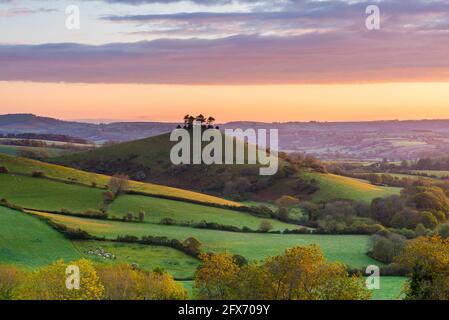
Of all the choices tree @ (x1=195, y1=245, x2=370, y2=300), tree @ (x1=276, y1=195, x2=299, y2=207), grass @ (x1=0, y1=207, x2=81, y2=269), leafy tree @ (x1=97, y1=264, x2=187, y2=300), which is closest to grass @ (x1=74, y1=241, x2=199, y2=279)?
grass @ (x1=0, y1=207, x2=81, y2=269)

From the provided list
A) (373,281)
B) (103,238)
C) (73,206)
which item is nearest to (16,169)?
(73,206)

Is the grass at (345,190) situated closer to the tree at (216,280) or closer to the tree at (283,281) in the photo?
the tree at (283,281)

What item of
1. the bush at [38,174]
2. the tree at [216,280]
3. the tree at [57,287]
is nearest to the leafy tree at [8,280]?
the tree at [57,287]

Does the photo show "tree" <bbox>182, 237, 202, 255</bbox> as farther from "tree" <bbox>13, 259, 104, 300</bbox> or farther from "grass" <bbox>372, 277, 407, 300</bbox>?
"tree" <bbox>13, 259, 104, 300</bbox>

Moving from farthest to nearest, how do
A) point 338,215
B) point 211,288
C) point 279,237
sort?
point 338,215 → point 279,237 → point 211,288

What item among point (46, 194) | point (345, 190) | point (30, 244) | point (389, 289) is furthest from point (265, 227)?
point (345, 190)

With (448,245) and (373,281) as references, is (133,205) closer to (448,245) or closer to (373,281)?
(373,281)
